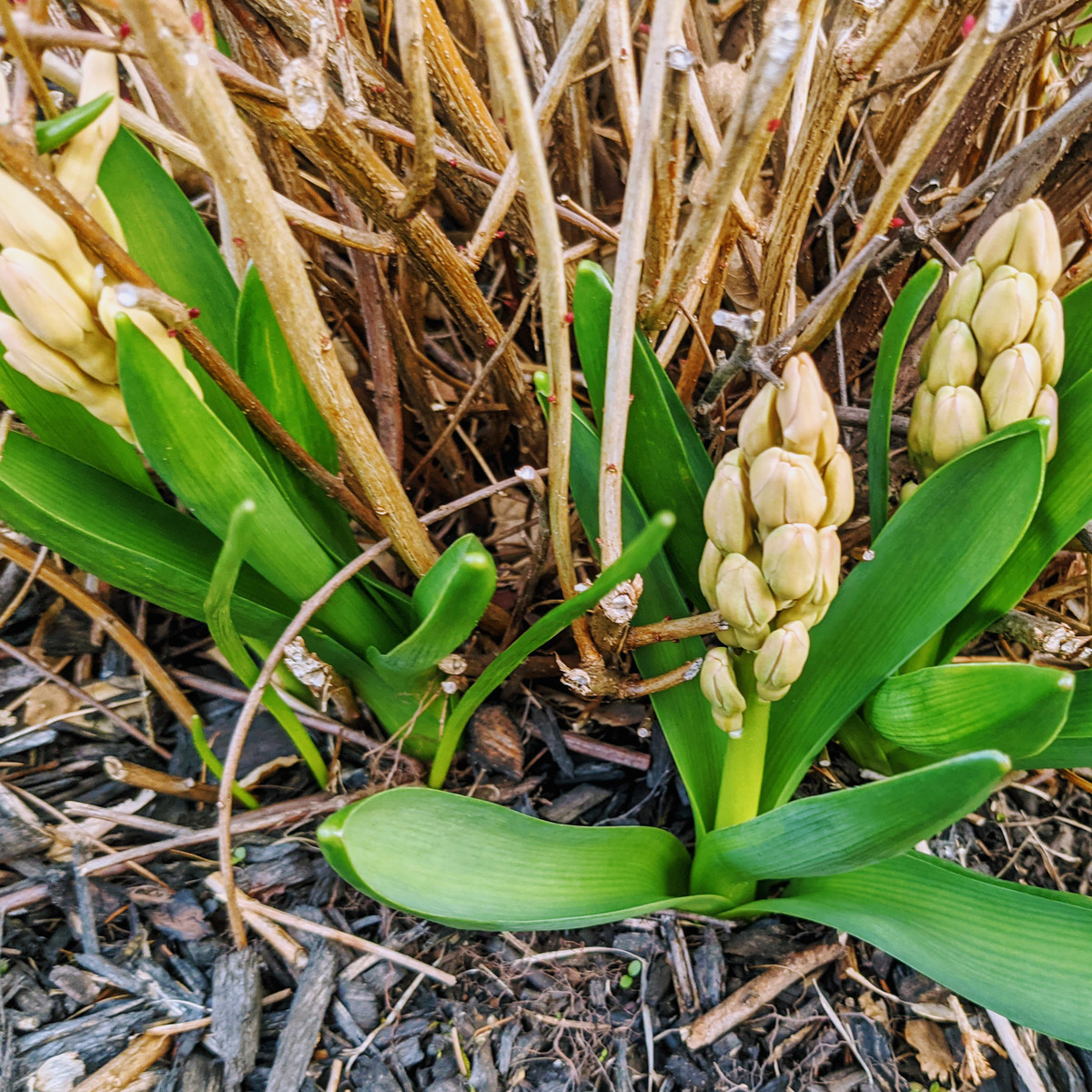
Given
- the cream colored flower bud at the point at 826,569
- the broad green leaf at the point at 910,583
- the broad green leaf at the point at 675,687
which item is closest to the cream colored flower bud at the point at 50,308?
the broad green leaf at the point at 675,687

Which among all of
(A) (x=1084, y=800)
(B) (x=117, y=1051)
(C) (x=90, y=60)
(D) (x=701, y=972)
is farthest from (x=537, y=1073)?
(C) (x=90, y=60)

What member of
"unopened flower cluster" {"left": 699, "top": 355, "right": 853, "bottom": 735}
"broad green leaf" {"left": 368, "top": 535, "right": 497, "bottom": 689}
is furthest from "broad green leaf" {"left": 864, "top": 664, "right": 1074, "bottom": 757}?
"broad green leaf" {"left": 368, "top": 535, "right": 497, "bottom": 689}

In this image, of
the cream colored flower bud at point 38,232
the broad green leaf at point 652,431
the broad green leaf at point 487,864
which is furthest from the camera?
the broad green leaf at point 652,431

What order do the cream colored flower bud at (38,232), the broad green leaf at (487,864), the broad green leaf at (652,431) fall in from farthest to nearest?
1. the broad green leaf at (652,431)
2. the broad green leaf at (487,864)
3. the cream colored flower bud at (38,232)

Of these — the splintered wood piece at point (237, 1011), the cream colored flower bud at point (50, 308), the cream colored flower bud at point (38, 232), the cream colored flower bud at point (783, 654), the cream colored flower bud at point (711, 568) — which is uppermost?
the cream colored flower bud at point (38, 232)

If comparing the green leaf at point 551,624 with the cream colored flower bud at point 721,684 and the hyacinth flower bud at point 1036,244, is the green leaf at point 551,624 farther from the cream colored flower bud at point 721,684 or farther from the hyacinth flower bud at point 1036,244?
the hyacinth flower bud at point 1036,244

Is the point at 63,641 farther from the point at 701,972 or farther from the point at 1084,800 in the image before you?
the point at 1084,800

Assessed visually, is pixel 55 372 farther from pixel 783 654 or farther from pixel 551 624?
pixel 783 654
